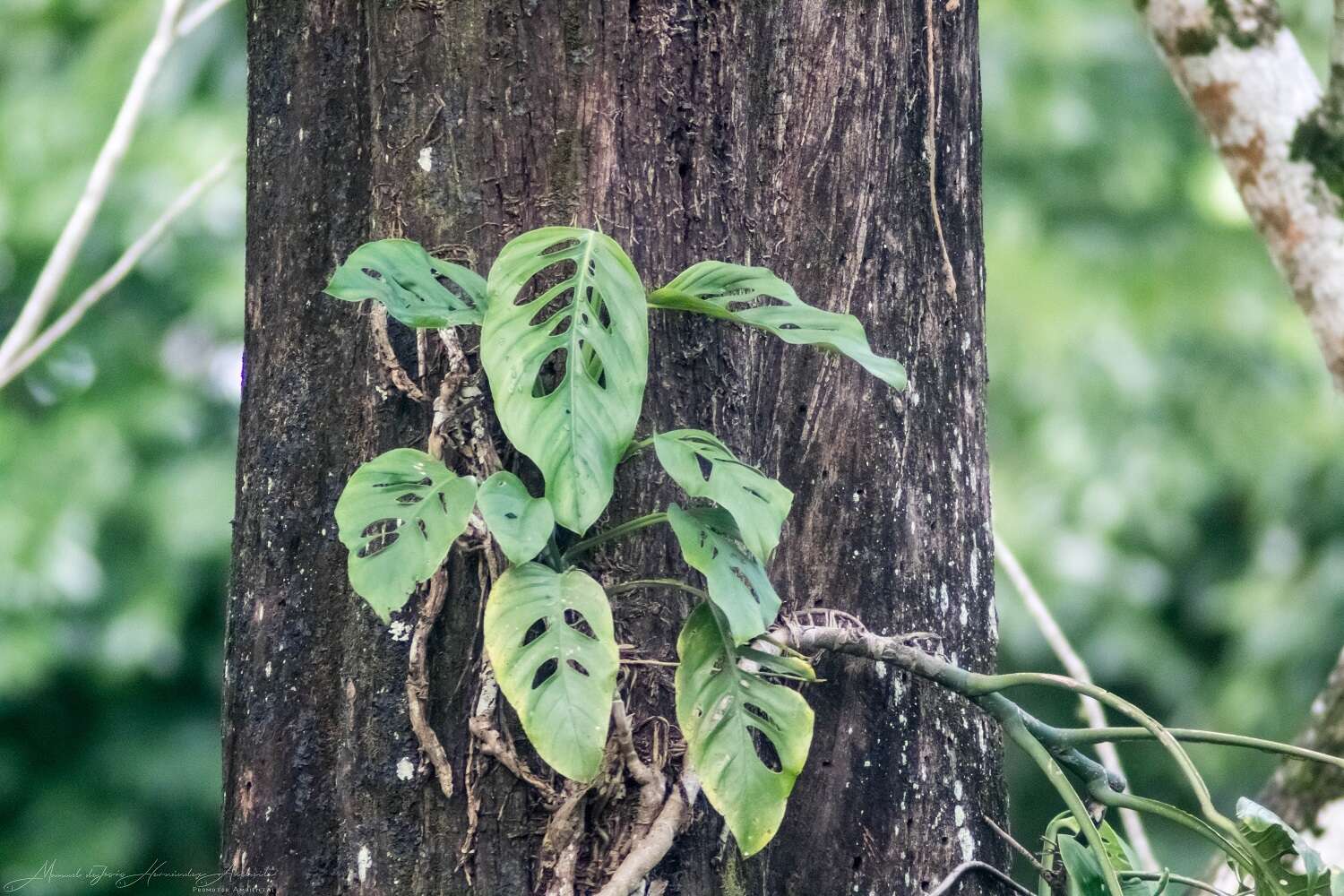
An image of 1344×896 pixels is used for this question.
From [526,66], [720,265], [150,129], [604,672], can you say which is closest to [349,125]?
[526,66]

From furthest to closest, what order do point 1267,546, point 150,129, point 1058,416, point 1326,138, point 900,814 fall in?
point 1267,546 → point 1058,416 → point 150,129 → point 1326,138 → point 900,814

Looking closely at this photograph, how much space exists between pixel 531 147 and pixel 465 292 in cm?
14

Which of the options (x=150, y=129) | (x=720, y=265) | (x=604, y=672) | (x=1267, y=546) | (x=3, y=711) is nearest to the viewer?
(x=604, y=672)

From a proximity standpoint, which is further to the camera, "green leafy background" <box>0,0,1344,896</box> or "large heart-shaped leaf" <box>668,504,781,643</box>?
"green leafy background" <box>0,0,1344,896</box>

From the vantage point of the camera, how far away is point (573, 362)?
114 centimetres

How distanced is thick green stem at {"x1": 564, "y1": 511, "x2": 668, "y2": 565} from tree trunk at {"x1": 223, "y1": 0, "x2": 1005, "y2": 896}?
0.05 m

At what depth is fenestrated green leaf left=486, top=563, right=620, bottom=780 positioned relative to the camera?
1069 millimetres

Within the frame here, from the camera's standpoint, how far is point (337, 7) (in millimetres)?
1408

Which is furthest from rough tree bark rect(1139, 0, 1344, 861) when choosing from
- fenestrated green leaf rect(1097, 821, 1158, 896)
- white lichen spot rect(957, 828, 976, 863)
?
white lichen spot rect(957, 828, 976, 863)

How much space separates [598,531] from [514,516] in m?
0.13

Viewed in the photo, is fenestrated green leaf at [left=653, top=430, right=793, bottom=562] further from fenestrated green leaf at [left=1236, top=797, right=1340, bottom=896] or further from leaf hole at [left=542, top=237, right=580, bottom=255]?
fenestrated green leaf at [left=1236, top=797, right=1340, bottom=896]

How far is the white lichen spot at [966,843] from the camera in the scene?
139cm

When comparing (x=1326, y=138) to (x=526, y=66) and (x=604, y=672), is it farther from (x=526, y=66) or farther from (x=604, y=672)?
(x=604, y=672)

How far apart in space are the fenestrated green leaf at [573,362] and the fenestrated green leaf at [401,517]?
0.08 metres
